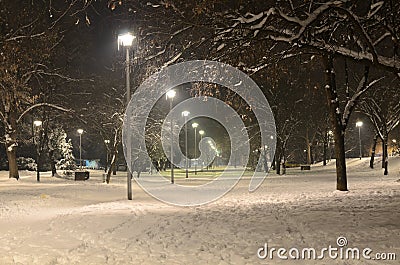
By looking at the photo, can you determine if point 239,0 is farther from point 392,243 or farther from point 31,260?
point 31,260

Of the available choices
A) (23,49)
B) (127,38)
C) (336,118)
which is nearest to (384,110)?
(336,118)

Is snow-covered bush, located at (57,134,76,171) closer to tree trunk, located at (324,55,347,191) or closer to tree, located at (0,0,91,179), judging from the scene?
tree, located at (0,0,91,179)

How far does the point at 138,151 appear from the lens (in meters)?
44.6

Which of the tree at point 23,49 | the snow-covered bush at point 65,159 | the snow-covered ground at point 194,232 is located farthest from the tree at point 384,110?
the snow-covered bush at point 65,159

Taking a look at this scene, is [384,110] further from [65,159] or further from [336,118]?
[65,159]

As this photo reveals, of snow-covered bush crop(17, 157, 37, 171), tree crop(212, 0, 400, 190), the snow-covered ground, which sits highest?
tree crop(212, 0, 400, 190)

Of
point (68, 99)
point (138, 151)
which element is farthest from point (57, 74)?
point (138, 151)

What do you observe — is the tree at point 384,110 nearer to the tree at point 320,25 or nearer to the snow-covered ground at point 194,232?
the snow-covered ground at point 194,232

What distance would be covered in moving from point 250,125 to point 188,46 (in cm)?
3642

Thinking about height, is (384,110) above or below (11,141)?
above

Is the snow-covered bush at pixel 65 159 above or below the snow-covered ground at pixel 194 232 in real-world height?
above

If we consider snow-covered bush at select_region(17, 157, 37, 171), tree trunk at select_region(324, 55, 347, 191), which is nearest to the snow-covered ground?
tree trunk at select_region(324, 55, 347, 191)

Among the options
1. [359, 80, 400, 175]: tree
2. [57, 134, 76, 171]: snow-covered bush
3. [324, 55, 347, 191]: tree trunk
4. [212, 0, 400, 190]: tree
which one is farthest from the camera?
[57, 134, 76, 171]: snow-covered bush

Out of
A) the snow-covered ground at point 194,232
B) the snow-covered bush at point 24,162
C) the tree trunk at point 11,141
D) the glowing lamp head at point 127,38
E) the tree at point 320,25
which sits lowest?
the snow-covered ground at point 194,232
